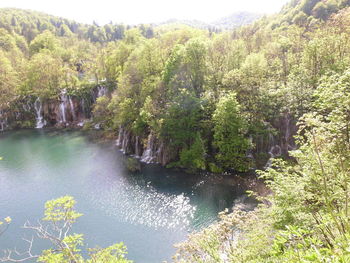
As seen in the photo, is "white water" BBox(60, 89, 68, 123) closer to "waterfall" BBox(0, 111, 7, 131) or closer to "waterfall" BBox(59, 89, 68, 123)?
"waterfall" BBox(59, 89, 68, 123)

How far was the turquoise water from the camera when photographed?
24.1 meters

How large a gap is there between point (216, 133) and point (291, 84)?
1168 centimetres

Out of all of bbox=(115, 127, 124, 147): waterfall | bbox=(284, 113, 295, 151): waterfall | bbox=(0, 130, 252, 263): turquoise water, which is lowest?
bbox=(0, 130, 252, 263): turquoise water

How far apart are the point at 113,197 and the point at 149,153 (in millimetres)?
11511

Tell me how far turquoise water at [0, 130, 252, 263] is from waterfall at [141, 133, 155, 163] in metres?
1.94

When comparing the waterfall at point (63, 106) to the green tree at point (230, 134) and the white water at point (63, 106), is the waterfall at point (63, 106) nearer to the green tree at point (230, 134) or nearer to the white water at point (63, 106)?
the white water at point (63, 106)

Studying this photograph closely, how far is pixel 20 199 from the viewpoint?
31.0 metres

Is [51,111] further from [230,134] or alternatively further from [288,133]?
[288,133]

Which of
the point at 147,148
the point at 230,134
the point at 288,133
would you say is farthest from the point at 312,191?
the point at 147,148

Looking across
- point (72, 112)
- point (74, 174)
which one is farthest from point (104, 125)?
point (74, 174)

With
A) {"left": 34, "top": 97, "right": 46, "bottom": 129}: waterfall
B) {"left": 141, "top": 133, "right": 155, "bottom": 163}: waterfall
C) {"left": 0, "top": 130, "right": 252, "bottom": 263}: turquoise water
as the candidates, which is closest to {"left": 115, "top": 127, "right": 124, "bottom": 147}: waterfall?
{"left": 0, "top": 130, "right": 252, "bottom": 263}: turquoise water

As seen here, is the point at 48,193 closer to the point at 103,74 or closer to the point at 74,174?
the point at 74,174

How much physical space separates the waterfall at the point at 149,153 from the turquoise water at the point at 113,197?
1937mm

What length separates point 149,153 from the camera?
41.1 meters
